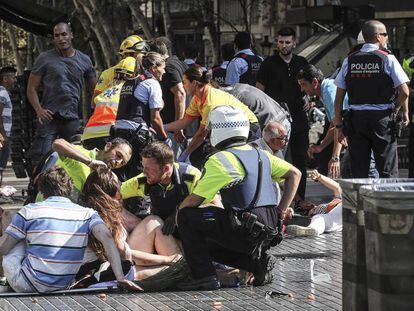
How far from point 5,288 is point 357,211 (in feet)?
11.8

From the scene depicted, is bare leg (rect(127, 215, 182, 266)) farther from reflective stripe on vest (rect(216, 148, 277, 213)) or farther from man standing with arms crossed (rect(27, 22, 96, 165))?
man standing with arms crossed (rect(27, 22, 96, 165))

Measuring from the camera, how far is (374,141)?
12492 mm

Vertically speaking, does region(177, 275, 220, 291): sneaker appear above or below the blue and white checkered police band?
below

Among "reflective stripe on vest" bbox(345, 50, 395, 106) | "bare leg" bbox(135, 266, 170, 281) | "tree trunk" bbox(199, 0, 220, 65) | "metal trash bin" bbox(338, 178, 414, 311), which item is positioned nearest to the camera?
"metal trash bin" bbox(338, 178, 414, 311)

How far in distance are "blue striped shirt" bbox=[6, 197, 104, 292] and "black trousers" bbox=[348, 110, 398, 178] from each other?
3986mm

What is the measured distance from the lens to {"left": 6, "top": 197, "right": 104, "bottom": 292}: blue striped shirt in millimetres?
9055

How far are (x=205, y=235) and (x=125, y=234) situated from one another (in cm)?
66

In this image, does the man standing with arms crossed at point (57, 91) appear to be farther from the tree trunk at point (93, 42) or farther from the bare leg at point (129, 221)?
the tree trunk at point (93, 42)

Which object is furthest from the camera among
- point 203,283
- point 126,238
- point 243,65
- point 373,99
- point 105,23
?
point 105,23

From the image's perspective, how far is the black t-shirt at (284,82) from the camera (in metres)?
14.5

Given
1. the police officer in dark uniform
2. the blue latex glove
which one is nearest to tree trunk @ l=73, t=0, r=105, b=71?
the police officer in dark uniform

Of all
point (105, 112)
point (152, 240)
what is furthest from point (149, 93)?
point (152, 240)

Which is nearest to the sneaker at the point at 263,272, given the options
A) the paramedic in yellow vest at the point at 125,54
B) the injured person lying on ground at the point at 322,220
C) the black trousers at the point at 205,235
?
the black trousers at the point at 205,235

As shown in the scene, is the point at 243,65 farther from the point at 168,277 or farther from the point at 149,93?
the point at 168,277
